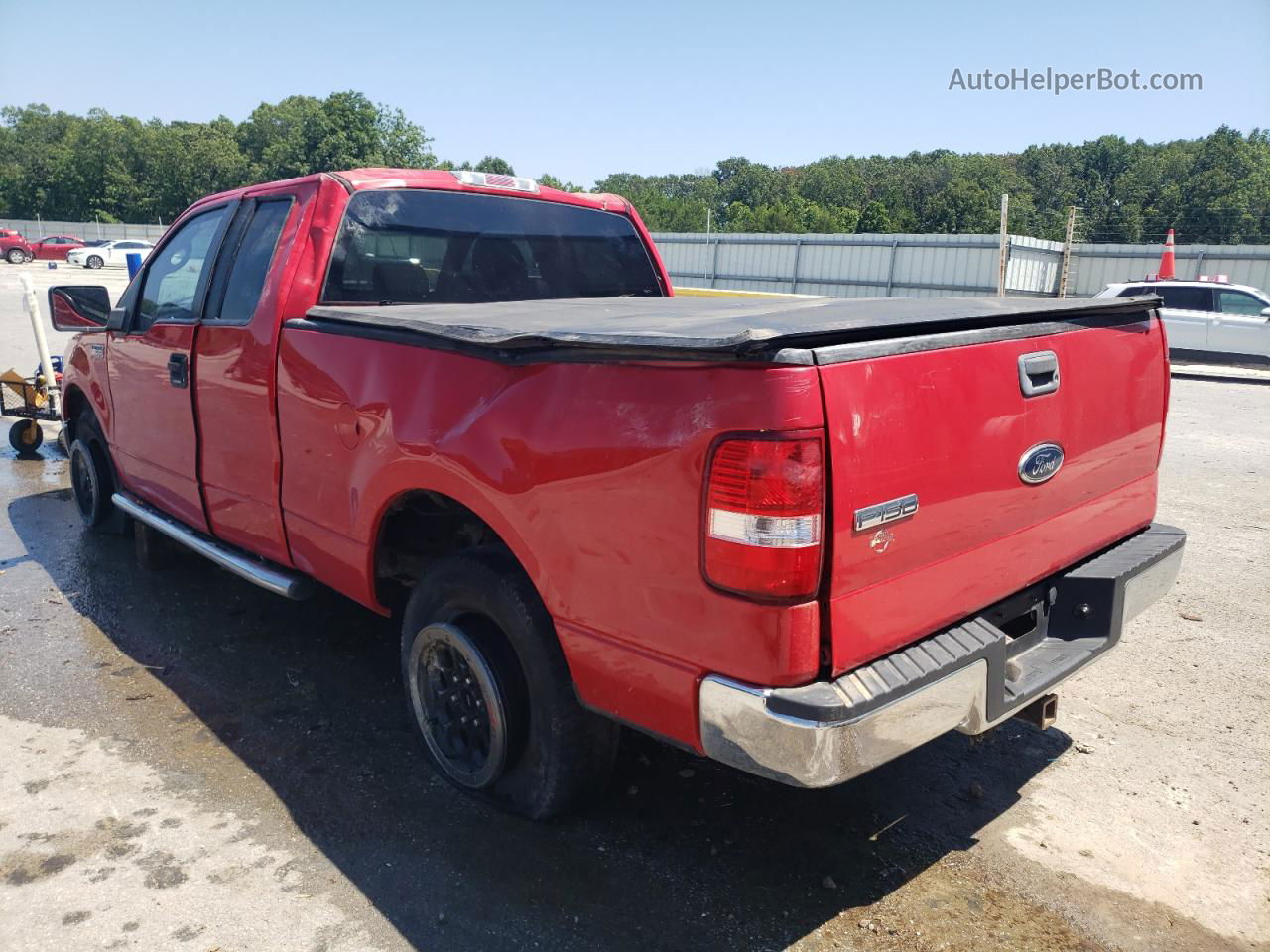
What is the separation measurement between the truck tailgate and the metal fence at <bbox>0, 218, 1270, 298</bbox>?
21.4m

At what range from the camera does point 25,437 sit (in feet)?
27.5

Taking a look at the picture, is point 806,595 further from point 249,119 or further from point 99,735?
point 249,119

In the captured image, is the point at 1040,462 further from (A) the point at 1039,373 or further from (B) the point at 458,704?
(B) the point at 458,704

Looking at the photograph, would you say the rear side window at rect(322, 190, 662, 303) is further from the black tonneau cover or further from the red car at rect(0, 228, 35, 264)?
the red car at rect(0, 228, 35, 264)

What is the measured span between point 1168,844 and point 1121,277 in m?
26.7

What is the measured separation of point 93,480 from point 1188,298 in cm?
1865

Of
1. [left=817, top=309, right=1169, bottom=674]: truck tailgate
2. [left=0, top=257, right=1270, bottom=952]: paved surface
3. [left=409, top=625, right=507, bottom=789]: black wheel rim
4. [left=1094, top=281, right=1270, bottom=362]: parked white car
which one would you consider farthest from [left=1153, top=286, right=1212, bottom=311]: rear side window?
[left=409, top=625, right=507, bottom=789]: black wheel rim

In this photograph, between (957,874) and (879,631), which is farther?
(957,874)

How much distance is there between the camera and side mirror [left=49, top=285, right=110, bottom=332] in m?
5.27

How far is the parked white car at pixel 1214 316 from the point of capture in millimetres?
17109

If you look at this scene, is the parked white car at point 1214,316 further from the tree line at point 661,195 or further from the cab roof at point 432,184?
the tree line at point 661,195

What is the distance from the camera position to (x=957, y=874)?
287cm

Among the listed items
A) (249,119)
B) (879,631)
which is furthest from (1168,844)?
(249,119)

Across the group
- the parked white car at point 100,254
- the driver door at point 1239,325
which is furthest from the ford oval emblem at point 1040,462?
the parked white car at point 100,254
